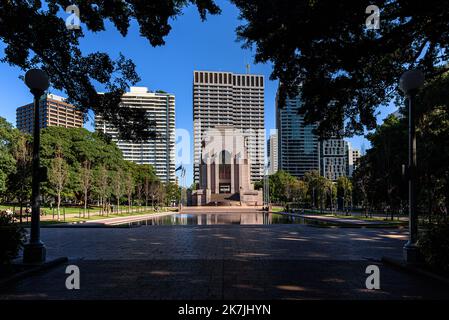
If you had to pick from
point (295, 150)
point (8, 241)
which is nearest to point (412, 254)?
point (8, 241)

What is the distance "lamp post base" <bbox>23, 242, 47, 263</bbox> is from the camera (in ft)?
27.4

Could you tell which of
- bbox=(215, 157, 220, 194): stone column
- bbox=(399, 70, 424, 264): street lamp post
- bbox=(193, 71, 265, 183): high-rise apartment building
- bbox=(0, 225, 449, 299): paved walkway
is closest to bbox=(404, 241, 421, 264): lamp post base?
bbox=(399, 70, 424, 264): street lamp post

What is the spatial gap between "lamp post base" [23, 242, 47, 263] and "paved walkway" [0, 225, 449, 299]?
684mm

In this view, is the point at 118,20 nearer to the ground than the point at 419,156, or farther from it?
farther from it

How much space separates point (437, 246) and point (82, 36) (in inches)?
411

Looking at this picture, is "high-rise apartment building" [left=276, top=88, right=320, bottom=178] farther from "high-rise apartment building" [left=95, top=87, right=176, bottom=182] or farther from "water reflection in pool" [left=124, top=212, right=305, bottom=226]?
"water reflection in pool" [left=124, top=212, right=305, bottom=226]

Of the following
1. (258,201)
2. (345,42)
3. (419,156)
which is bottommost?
(258,201)

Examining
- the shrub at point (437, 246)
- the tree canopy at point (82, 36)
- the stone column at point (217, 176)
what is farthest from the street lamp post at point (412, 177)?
the stone column at point (217, 176)

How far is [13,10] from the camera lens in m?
7.76

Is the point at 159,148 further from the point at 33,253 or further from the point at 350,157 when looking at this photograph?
the point at 33,253

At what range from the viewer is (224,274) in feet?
23.7

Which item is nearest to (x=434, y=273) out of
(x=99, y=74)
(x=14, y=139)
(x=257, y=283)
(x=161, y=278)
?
(x=257, y=283)

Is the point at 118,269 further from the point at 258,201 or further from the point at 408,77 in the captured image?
the point at 258,201

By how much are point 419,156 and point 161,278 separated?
2113 centimetres
